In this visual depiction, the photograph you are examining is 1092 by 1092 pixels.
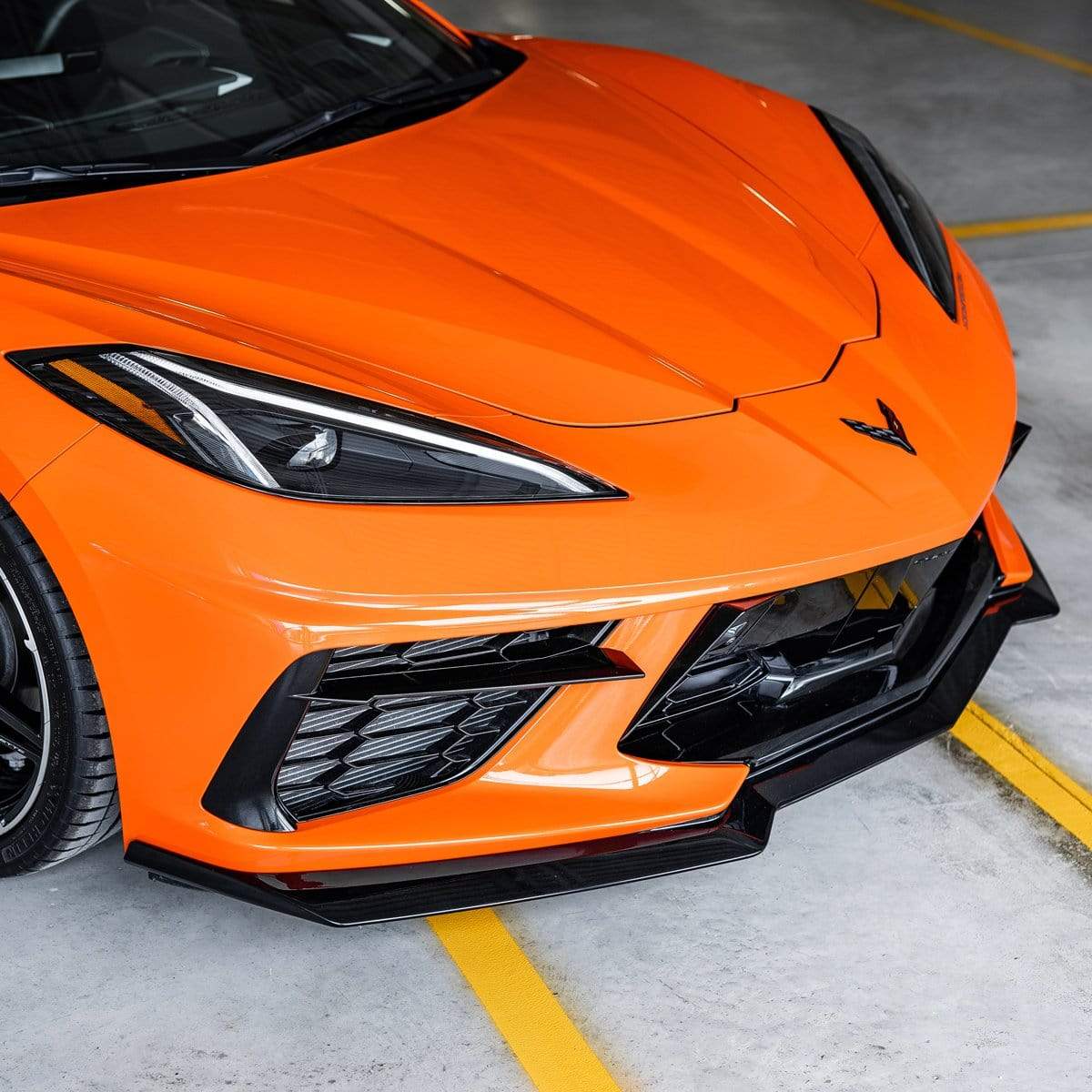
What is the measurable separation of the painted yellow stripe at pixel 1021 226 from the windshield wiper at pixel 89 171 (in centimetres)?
335

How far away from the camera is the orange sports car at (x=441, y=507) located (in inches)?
64.6

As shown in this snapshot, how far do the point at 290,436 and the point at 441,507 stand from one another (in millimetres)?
212

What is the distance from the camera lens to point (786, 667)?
1.96m

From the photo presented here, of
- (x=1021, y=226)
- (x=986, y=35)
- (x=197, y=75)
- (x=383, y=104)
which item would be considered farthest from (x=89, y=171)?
(x=986, y=35)

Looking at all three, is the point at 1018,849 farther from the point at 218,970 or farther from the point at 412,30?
the point at 412,30

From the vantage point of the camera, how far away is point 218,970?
1941 millimetres

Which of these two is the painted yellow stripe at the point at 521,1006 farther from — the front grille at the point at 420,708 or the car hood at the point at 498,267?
the car hood at the point at 498,267

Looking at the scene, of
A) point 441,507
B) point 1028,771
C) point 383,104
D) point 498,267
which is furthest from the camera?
point 383,104

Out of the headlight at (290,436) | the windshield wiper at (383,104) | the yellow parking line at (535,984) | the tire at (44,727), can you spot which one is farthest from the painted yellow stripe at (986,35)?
the tire at (44,727)

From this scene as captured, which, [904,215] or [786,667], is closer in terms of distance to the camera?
[786,667]

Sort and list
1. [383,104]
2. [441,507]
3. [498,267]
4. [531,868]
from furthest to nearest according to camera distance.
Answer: [383,104]
[498,267]
[531,868]
[441,507]

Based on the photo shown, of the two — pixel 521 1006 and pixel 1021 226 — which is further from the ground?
pixel 1021 226

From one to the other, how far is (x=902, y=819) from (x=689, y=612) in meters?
0.79

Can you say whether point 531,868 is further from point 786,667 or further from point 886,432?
point 886,432
